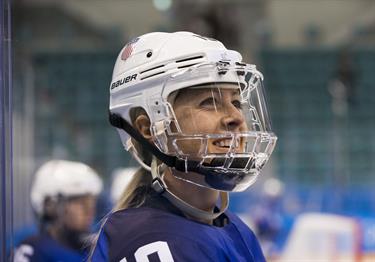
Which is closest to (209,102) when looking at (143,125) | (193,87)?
(193,87)

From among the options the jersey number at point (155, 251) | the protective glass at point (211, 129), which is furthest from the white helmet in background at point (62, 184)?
the jersey number at point (155, 251)

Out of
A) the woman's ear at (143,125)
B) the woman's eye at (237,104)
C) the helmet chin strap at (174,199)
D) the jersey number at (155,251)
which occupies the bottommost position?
the jersey number at (155,251)

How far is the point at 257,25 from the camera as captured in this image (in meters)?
10.5

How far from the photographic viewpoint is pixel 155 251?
3.89 feet

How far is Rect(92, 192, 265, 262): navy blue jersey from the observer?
1.19 metres

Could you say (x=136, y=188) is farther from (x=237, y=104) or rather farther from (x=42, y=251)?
(x=42, y=251)

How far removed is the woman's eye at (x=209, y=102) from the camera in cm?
133

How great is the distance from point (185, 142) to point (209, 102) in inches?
3.2

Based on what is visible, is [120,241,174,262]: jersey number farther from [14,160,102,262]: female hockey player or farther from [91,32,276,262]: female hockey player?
[14,160,102,262]: female hockey player

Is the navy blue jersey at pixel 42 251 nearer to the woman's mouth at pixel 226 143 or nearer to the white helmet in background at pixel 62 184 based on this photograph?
the white helmet in background at pixel 62 184

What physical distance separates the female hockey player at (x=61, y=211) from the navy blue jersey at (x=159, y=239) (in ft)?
5.12

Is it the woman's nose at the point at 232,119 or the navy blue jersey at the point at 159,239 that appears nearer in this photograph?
the navy blue jersey at the point at 159,239

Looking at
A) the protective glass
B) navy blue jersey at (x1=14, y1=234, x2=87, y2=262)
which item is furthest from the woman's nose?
navy blue jersey at (x1=14, y1=234, x2=87, y2=262)

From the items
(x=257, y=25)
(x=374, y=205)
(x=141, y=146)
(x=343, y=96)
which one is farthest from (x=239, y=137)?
(x=257, y=25)
